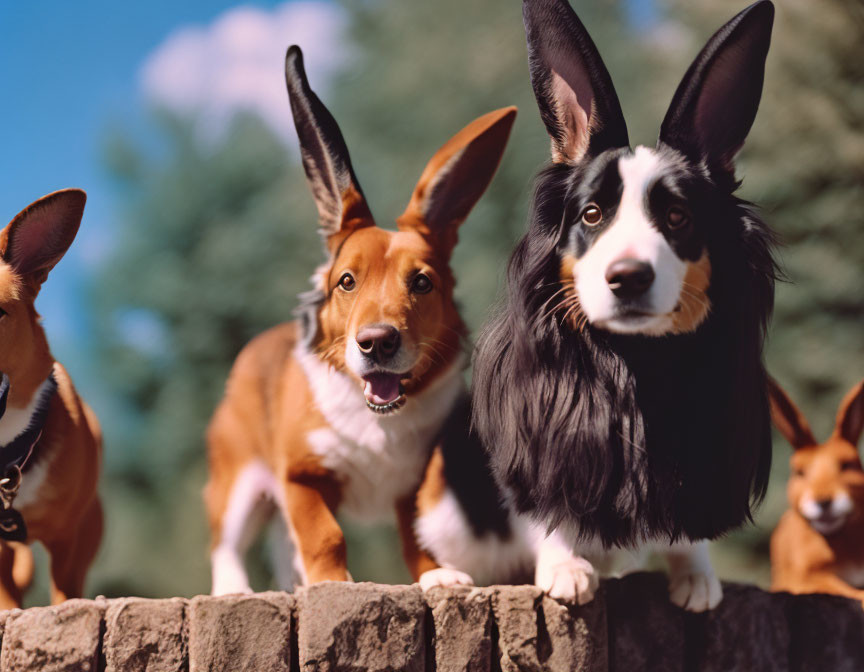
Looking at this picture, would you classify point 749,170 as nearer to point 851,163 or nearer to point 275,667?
point 851,163

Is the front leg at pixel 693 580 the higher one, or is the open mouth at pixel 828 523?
the front leg at pixel 693 580

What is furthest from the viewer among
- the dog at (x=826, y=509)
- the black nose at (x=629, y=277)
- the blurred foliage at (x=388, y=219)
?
the blurred foliage at (x=388, y=219)

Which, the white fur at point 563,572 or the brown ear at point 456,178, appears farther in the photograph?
the brown ear at point 456,178

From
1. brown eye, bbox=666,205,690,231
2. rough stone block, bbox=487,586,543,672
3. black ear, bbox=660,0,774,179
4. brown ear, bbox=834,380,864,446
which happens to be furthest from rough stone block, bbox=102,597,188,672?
brown ear, bbox=834,380,864,446

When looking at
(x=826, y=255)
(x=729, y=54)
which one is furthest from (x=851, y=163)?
(x=729, y=54)

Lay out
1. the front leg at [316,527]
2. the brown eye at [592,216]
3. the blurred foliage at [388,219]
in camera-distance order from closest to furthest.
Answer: the brown eye at [592,216]
the front leg at [316,527]
the blurred foliage at [388,219]

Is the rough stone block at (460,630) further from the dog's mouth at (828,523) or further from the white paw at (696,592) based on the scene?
the dog's mouth at (828,523)

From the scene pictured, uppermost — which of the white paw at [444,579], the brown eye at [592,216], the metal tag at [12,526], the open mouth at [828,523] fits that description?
the brown eye at [592,216]

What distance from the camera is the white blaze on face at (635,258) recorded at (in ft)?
4.77

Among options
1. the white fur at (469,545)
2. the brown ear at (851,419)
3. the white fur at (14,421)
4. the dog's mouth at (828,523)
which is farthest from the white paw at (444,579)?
the brown ear at (851,419)

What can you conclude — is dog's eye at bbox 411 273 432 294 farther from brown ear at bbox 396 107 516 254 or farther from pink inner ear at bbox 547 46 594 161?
pink inner ear at bbox 547 46 594 161

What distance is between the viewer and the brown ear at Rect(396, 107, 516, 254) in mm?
1839

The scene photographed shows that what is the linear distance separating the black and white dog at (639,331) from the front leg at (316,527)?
1.20 ft

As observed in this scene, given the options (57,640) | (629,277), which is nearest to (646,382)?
(629,277)
